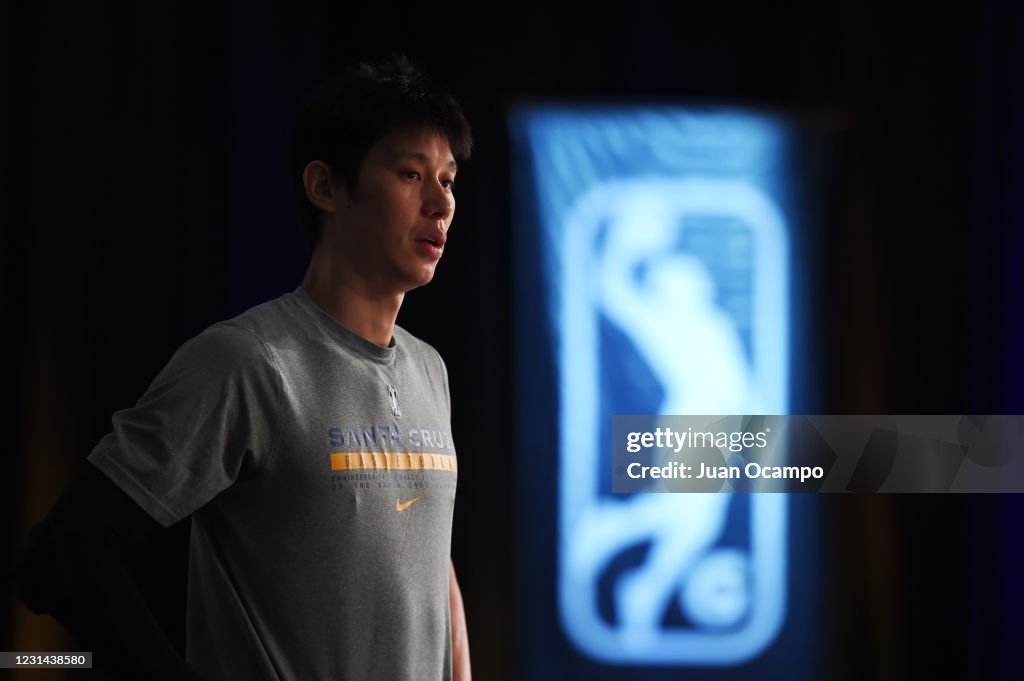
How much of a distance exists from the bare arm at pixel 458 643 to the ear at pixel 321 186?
0.46 metres

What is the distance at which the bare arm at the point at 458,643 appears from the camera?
1.22 m

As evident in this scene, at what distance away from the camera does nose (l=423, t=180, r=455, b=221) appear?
1123 mm

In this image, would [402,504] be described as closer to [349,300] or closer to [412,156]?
[349,300]

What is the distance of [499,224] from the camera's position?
232cm

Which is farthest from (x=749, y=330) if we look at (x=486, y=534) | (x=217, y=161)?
(x=217, y=161)

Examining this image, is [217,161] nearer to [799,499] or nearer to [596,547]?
[596,547]

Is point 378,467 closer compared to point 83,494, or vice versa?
point 83,494

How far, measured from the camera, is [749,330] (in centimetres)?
232

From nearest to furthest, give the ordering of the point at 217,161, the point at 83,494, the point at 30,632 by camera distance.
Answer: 1. the point at 83,494
2. the point at 30,632
3. the point at 217,161

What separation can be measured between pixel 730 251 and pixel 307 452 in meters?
1.57

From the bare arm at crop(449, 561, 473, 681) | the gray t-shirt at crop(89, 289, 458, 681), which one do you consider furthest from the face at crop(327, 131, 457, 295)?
the bare arm at crop(449, 561, 473, 681)

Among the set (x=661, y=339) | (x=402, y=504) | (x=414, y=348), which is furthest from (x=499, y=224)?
(x=402, y=504)

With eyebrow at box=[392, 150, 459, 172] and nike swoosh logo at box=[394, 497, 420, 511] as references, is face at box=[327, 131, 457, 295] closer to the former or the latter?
eyebrow at box=[392, 150, 459, 172]

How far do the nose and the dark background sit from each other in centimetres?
117
